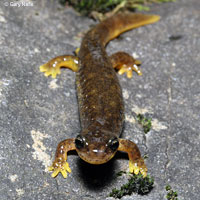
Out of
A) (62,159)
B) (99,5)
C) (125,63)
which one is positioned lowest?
(62,159)

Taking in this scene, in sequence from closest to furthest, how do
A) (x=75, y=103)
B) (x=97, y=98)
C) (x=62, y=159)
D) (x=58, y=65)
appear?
(x=62, y=159) → (x=97, y=98) → (x=75, y=103) → (x=58, y=65)

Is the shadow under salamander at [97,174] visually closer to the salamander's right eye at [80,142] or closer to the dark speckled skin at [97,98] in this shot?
the dark speckled skin at [97,98]

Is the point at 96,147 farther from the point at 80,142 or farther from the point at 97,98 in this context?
the point at 97,98

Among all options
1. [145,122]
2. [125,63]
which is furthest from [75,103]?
[125,63]

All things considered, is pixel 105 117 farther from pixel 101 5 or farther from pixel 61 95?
pixel 101 5

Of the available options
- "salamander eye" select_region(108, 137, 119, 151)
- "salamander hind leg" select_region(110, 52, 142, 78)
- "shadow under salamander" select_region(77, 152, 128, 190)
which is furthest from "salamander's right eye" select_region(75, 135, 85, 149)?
"salamander hind leg" select_region(110, 52, 142, 78)

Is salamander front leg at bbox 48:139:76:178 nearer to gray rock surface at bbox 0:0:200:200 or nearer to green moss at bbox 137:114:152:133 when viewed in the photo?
gray rock surface at bbox 0:0:200:200
